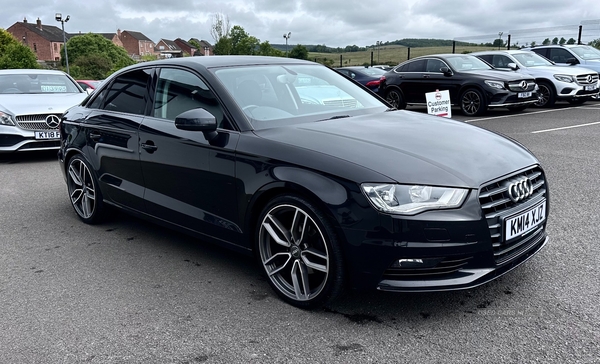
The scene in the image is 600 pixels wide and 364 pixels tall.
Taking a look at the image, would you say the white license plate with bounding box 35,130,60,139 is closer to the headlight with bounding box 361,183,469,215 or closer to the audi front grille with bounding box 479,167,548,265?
the headlight with bounding box 361,183,469,215

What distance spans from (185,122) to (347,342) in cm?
169

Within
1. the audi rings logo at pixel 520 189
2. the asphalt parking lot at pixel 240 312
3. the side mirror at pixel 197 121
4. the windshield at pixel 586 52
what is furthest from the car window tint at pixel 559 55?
the side mirror at pixel 197 121

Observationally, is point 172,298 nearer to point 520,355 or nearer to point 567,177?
point 520,355

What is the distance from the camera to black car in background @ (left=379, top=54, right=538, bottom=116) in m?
13.4

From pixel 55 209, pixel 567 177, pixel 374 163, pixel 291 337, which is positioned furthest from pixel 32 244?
pixel 567 177

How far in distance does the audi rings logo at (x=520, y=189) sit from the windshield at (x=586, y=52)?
15695mm

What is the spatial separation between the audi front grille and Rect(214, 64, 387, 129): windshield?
4.39 ft

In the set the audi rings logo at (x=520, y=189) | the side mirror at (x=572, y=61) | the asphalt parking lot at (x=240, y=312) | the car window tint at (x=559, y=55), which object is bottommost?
the asphalt parking lot at (x=240, y=312)

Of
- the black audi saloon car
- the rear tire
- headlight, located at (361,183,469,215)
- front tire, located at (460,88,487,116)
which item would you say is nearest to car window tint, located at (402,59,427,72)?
the rear tire

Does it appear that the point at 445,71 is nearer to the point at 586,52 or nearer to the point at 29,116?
the point at 586,52

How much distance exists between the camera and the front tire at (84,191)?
5.12 meters

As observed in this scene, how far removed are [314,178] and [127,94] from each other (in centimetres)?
237

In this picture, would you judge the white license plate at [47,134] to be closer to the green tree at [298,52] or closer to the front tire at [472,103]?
the front tire at [472,103]

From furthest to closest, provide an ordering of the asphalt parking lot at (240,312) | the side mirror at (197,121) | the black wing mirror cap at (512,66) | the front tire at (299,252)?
the black wing mirror cap at (512,66), the side mirror at (197,121), the front tire at (299,252), the asphalt parking lot at (240,312)
